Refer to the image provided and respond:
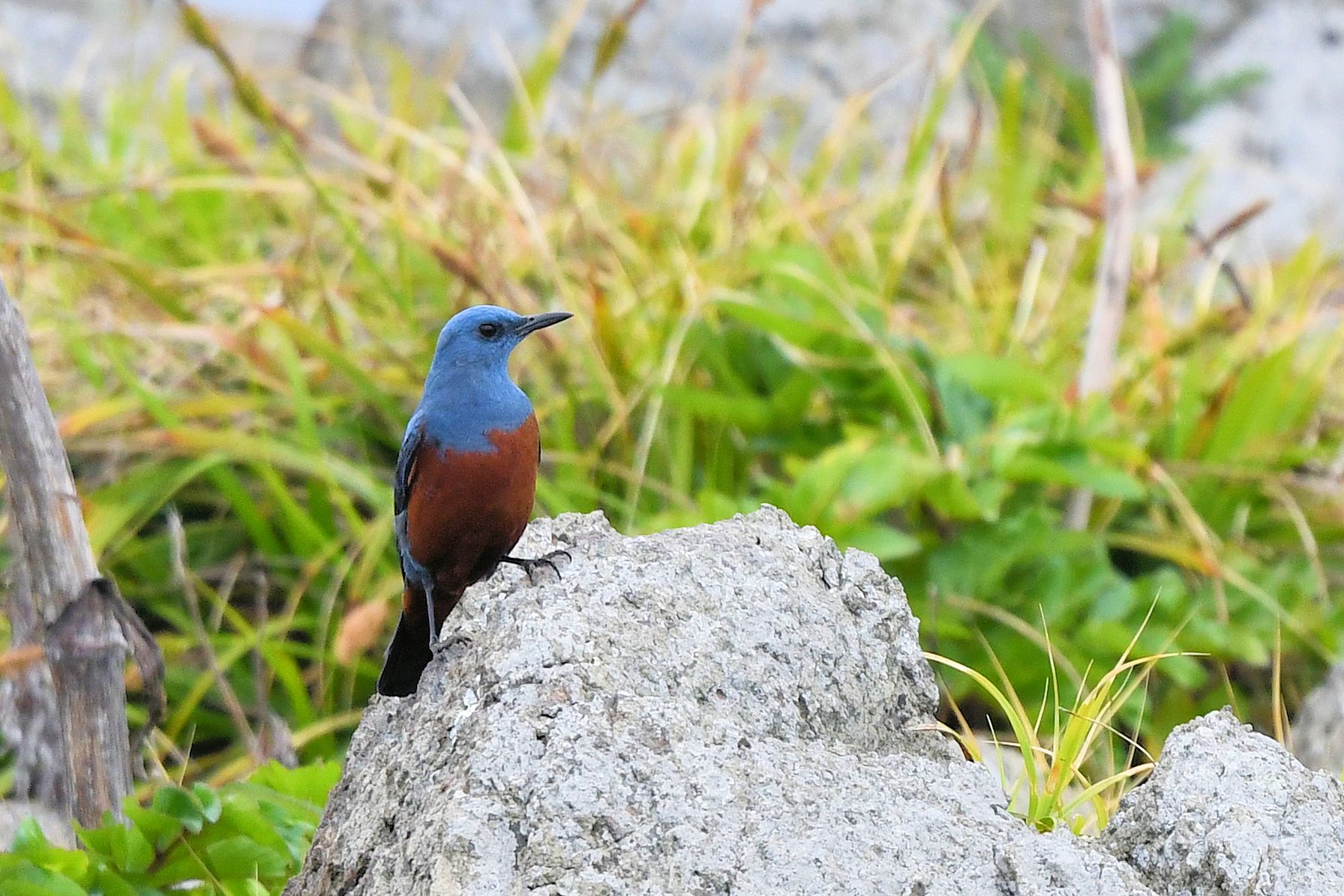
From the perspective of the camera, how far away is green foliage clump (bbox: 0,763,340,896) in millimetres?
2037

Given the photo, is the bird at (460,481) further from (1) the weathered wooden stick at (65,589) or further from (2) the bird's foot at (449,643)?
(1) the weathered wooden stick at (65,589)

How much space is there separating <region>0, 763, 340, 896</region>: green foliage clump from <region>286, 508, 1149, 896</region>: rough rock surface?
0.46ft

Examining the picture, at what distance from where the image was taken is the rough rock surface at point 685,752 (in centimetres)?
156

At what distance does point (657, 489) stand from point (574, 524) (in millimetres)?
2084

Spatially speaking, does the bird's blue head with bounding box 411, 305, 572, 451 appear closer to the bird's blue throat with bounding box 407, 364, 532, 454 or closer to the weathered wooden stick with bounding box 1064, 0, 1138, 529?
the bird's blue throat with bounding box 407, 364, 532, 454

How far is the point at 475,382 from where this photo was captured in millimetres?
2227

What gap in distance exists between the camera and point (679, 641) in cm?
185

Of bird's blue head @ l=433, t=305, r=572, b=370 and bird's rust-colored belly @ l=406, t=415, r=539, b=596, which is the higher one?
bird's blue head @ l=433, t=305, r=572, b=370

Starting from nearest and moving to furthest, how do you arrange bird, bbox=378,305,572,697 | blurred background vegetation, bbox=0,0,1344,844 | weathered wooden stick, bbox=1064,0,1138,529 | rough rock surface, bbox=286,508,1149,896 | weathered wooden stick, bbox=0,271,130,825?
rough rock surface, bbox=286,508,1149,896 < bird, bbox=378,305,572,697 < weathered wooden stick, bbox=0,271,130,825 < blurred background vegetation, bbox=0,0,1344,844 < weathered wooden stick, bbox=1064,0,1138,529

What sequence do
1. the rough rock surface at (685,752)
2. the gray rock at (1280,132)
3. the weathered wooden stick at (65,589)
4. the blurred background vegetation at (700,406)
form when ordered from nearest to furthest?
the rough rock surface at (685,752) < the weathered wooden stick at (65,589) < the blurred background vegetation at (700,406) < the gray rock at (1280,132)

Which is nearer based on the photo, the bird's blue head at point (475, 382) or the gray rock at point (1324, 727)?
the bird's blue head at point (475, 382)

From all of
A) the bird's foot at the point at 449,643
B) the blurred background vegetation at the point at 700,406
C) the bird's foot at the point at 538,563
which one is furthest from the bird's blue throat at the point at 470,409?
the blurred background vegetation at the point at 700,406

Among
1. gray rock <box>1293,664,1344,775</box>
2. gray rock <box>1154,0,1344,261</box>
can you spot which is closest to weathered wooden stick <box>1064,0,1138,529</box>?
gray rock <box>1293,664,1344,775</box>

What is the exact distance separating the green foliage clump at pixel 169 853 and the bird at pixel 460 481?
291 millimetres
